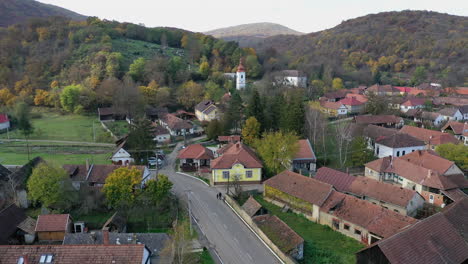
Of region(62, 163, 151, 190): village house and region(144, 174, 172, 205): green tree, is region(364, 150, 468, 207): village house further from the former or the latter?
region(62, 163, 151, 190): village house

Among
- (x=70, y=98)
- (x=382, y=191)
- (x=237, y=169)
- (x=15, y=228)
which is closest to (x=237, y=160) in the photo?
(x=237, y=169)

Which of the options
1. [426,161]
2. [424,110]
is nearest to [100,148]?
[426,161]

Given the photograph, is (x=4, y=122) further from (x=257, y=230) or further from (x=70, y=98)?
(x=257, y=230)

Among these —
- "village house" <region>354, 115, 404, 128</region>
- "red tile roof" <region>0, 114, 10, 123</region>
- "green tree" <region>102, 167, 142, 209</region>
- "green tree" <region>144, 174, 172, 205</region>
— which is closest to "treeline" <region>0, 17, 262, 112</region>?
"red tile roof" <region>0, 114, 10, 123</region>

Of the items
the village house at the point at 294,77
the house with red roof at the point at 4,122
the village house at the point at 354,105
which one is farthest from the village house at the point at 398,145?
the house with red roof at the point at 4,122

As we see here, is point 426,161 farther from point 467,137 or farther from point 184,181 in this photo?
point 184,181
